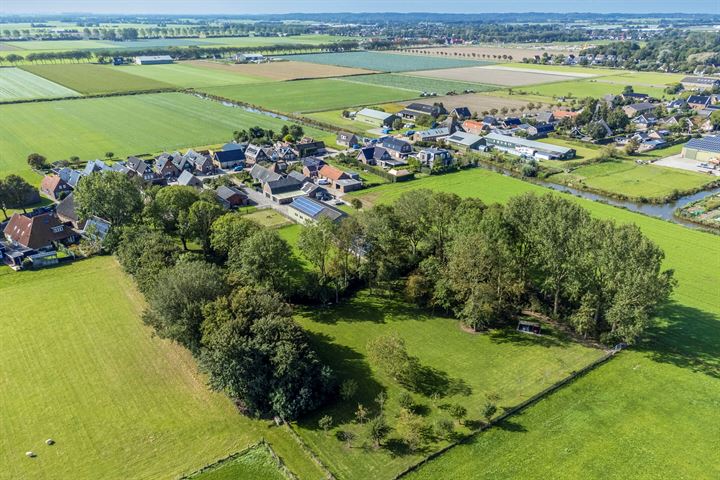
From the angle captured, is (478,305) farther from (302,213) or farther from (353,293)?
(302,213)

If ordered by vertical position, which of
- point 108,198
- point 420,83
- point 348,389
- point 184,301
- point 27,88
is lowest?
point 348,389

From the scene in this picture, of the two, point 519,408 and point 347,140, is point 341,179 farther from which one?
point 519,408

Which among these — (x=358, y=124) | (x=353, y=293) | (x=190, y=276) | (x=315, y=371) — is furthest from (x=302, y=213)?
(x=358, y=124)

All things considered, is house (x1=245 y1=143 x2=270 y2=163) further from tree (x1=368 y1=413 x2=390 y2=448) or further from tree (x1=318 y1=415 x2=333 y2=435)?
tree (x1=368 y1=413 x2=390 y2=448)

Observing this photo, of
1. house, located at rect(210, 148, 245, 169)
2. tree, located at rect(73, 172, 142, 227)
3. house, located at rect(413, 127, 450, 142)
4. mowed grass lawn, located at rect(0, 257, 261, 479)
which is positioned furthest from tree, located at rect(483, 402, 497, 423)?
house, located at rect(413, 127, 450, 142)

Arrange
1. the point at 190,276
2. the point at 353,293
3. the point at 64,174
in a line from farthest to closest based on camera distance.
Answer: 1. the point at 64,174
2. the point at 353,293
3. the point at 190,276

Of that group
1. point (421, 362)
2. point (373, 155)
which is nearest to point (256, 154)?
point (373, 155)
